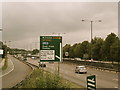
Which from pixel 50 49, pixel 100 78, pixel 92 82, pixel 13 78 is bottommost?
pixel 13 78

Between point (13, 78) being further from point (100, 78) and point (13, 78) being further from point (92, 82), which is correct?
point (92, 82)

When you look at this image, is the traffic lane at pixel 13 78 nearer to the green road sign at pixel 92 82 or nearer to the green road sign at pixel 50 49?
the green road sign at pixel 50 49

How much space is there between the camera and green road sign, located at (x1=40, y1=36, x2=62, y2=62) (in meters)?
12.9

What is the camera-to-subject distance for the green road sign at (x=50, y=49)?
1293cm

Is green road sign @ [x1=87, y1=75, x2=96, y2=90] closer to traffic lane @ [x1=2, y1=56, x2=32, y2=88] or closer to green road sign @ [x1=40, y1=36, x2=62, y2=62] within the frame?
green road sign @ [x1=40, y1=36, x2=62, y2=62]

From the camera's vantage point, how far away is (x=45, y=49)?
13273mm

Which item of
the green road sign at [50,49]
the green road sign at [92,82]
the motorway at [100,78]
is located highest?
the green road sign at [50,49]

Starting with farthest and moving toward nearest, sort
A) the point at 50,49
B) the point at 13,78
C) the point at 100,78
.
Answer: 1. the point at 13,78
2. the point at 100,78
3. the point at 50,49

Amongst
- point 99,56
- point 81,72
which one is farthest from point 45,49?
point 99,56

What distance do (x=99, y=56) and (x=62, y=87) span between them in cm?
7652

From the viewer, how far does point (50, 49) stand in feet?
43.1

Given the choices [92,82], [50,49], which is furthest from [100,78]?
[92,82]

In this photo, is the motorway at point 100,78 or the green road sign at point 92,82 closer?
the green road sign at point 92,82

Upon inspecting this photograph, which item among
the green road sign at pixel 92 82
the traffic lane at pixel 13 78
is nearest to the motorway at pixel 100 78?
the traffic lane at pixel 13 78
